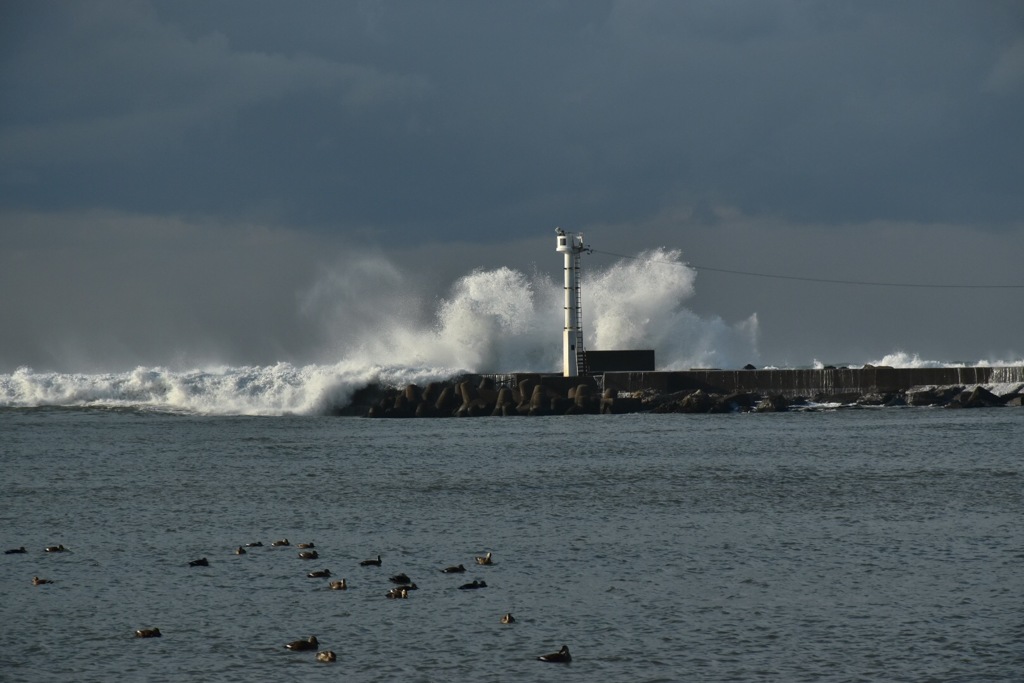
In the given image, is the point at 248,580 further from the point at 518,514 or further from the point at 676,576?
the point at 518,514

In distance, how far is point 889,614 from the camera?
14.7 meters

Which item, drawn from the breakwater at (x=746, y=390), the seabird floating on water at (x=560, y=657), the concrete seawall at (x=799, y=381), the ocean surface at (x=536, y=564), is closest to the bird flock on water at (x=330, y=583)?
the seabird floating on water at (x=560, y=657)

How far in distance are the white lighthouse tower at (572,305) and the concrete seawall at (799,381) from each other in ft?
4.77

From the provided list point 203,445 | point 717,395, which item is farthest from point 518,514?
point 717,395

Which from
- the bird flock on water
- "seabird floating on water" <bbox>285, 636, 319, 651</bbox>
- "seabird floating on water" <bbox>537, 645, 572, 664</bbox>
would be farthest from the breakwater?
"seabird floating on water" <bbox>537, 645, 572, 664</bbox>

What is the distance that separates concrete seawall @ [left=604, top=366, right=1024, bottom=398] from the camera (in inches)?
2047

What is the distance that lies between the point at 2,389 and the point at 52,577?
64086 millimetres

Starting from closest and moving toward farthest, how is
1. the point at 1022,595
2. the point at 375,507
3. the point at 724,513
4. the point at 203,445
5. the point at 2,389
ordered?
1. the point at 1022,595
2. the point at 724,513
3. the point at 375,507
4. the point at 203,445
5. the point at 2,389

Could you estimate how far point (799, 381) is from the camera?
52.3 meters

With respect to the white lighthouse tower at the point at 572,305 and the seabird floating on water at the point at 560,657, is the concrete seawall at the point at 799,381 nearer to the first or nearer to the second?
the white lighthouse tower at the point at 572,305

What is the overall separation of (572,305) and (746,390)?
302 inches

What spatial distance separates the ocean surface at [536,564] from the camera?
13.1m

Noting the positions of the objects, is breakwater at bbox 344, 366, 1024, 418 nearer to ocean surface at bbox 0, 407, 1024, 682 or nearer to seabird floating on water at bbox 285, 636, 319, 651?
ocean surface at bbox 0, 407, 1024, 682

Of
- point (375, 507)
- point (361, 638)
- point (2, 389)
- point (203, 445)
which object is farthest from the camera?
point (2, 389)
